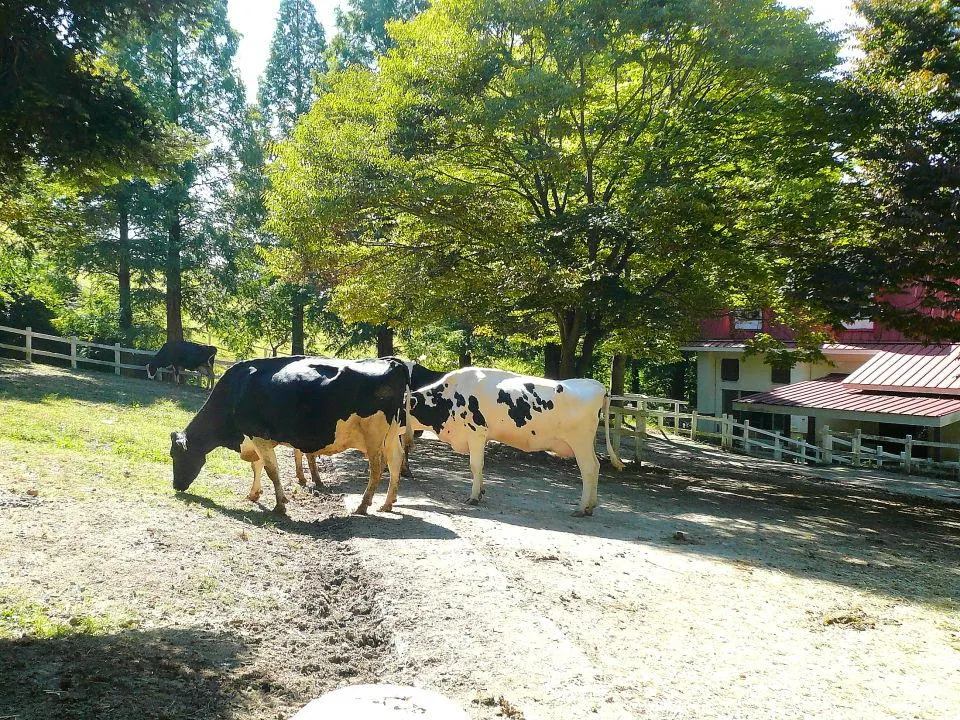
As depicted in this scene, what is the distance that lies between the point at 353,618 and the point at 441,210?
11.5 metres

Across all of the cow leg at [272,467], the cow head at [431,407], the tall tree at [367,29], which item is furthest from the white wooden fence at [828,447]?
the tall tree at [367,29]

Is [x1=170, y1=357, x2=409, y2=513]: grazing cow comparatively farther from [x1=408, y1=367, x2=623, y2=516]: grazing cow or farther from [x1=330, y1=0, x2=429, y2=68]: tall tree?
[x1=330, y1=0, x2=429, y2=68]: tall tree

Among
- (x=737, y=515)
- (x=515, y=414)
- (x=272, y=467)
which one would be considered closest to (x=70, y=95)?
(x=272, y=467)

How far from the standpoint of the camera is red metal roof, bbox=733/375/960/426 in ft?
66.3

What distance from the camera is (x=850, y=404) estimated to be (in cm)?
2233

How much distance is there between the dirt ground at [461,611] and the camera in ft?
15.1

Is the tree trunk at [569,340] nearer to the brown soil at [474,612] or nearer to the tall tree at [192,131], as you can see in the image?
the brown soil at [474,612]

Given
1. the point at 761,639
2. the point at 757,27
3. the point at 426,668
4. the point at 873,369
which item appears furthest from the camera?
the point at 873,369

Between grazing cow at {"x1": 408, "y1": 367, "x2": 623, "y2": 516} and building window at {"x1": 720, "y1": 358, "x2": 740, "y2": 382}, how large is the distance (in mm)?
21407

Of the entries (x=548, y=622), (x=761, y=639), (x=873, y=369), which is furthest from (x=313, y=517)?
(x=873, y=369)

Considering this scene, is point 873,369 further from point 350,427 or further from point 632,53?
point 350,427

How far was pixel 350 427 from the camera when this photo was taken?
32.2ft

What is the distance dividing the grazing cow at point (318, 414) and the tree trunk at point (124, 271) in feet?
63.1

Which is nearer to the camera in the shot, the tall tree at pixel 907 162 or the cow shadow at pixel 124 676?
the cow shadow at pixel 124 676
